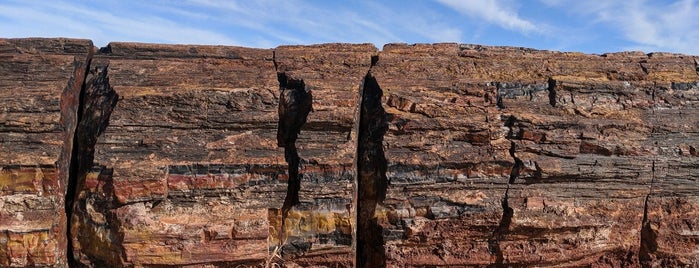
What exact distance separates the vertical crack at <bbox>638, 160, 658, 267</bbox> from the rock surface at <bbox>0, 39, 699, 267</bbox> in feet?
0.09

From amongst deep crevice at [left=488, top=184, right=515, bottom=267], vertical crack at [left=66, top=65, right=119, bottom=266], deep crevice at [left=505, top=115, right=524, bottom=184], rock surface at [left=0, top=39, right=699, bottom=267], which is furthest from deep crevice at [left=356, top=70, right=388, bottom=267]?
vertical crack at [left=66, top=65, right=119, bottom=266]

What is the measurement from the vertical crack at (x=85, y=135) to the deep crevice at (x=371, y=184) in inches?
123

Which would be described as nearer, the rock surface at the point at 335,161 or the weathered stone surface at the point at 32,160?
the weathered stone surface at the point at 32,160

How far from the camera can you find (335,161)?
22.2 ft

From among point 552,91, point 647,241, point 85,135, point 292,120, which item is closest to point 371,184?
point 292,120

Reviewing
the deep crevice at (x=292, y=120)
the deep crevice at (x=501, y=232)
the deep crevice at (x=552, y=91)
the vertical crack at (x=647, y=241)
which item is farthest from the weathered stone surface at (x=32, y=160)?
the vertical crack at (x=647, y=241)

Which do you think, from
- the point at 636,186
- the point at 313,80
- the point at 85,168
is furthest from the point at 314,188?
the point at 636,186

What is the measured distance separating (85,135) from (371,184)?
363cm

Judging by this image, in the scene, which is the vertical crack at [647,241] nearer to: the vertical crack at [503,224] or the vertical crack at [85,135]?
the vertical crack at [503,224]

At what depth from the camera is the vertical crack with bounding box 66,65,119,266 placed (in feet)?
21.7

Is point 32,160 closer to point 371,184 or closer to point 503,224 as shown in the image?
point 371,184

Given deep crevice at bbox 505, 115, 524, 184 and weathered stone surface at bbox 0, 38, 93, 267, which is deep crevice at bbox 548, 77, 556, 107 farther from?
weathered stone surface at bbox 0, 38, 93, 267

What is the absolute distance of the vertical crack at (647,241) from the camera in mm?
7293

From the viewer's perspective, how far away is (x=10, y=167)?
633 centimetres
